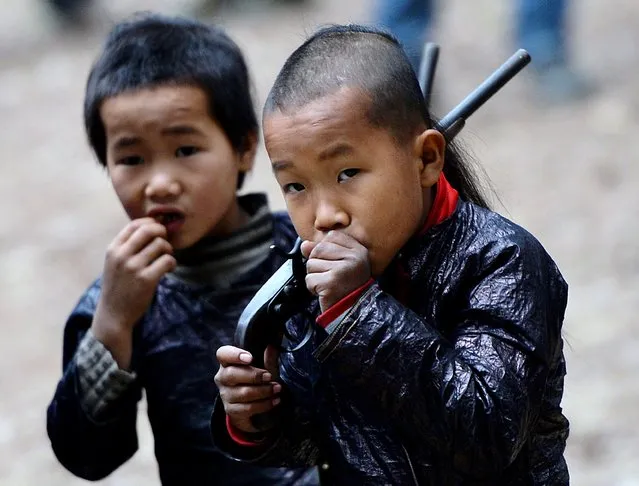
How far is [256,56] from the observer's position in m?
9.18

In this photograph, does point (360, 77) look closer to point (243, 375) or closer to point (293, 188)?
point (293, 188)

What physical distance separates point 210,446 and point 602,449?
226 centimetres

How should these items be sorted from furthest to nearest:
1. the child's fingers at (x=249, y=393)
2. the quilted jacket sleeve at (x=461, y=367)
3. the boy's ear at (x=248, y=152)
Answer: the boy's ear at (x=248, y=152) < the child's fingers at (x=249, y=393) < the quilted jacket sleeve at (x=461, y=367)

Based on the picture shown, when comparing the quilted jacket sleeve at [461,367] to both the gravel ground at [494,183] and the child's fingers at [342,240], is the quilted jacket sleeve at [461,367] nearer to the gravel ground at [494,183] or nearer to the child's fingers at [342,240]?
the child's fingers at [342,240]

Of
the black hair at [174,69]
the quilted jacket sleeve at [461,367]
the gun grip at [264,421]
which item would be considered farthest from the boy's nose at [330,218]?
the black hair at [174,69]

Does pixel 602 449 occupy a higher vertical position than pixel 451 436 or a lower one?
higher

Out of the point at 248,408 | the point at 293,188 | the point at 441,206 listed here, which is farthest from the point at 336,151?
the point at 248,408

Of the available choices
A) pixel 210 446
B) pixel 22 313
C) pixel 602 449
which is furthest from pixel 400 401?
pixel 22 313

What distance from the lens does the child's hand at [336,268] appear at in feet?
5.86

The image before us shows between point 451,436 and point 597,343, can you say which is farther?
point 597,343

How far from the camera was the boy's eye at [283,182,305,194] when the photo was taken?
6.14 ft

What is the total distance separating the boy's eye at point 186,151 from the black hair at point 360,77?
732mm

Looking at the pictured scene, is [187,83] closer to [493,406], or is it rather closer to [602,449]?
[493,406]

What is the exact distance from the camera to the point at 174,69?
269 centimetres
